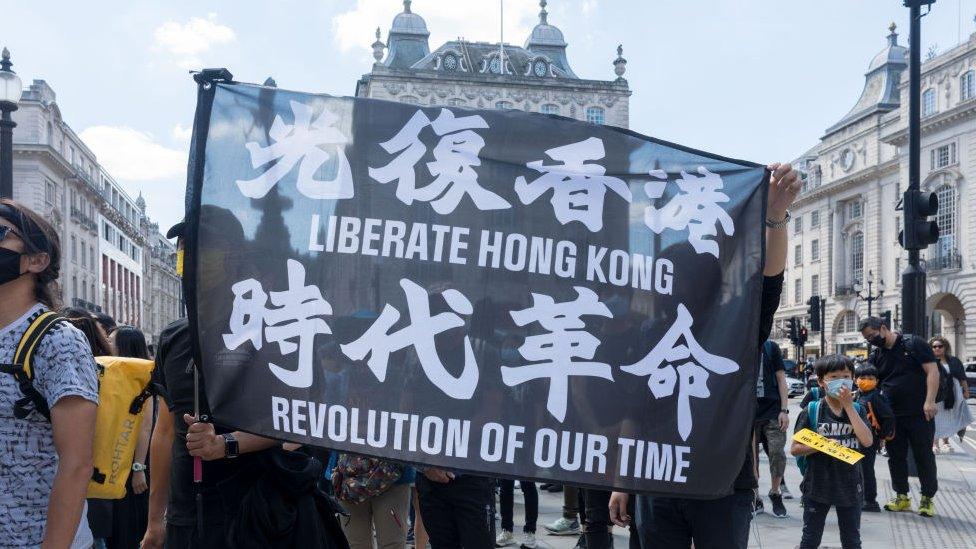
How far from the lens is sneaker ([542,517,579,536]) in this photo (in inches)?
293

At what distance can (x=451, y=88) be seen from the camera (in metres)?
71.2

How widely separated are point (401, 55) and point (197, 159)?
254 feet

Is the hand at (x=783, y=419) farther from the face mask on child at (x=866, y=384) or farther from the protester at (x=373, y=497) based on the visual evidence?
the protester at (x=373, y=497)

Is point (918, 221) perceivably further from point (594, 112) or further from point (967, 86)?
point (594, 112)

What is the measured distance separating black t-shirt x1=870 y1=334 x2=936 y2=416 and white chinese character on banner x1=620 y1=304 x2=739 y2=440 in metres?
6.41

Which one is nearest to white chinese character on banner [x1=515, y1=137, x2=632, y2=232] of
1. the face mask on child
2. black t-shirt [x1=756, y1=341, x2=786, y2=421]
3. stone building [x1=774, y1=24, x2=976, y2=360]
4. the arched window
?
A: black t-shirt [x1=756, y1=341, x2=786, y2=421]

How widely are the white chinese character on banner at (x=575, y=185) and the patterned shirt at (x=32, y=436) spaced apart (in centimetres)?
153

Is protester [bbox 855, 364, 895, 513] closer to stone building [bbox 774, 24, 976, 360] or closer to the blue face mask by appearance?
the blue face mask

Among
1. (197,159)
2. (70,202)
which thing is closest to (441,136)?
(197,159)

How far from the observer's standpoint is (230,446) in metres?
3.23

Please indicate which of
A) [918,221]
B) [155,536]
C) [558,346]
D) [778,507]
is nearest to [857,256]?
[918,221]

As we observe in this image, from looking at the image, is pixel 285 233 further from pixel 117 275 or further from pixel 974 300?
pixel 117 275

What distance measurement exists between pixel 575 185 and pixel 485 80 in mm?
70791

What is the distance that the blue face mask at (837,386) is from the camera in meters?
5.86
